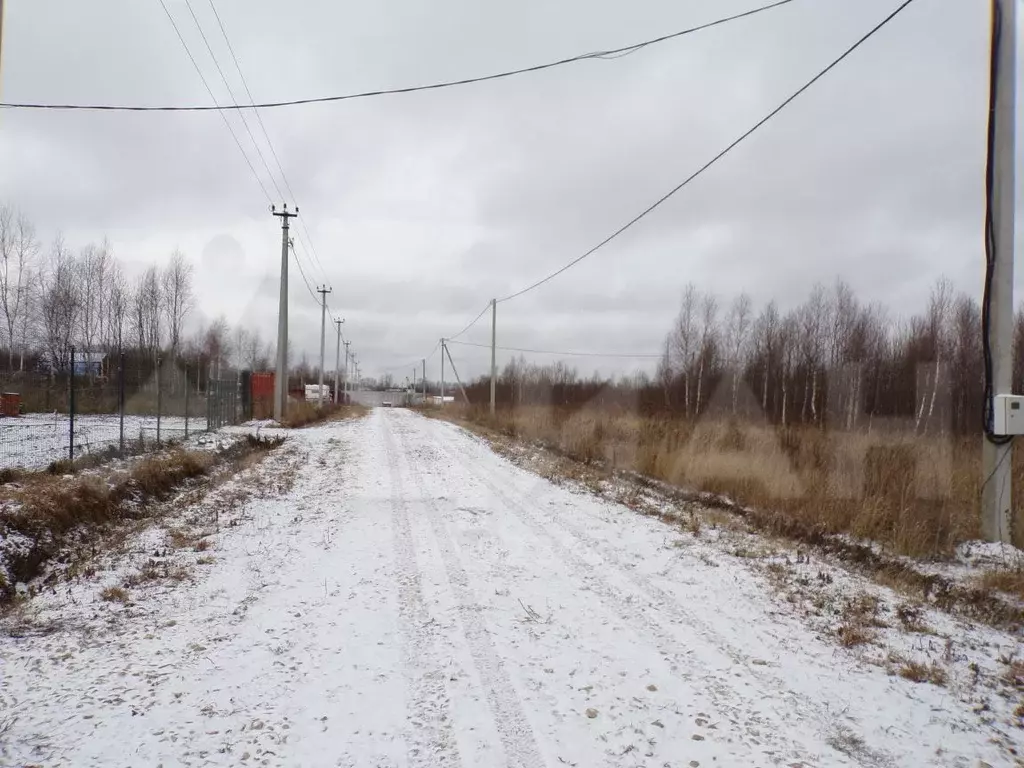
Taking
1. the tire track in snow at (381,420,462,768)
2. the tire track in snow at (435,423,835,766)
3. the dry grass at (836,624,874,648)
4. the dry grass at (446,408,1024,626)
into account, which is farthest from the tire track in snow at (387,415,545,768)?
the dry grass at (446,408,1024,626)

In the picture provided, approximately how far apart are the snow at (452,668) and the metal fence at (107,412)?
7.14 m

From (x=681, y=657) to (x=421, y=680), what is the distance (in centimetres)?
177

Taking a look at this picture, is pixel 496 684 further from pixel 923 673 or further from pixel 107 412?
pixel 107 412

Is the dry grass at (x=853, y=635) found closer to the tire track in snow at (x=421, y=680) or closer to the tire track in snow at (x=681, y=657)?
the tire track in snow at (x=681, y=657)

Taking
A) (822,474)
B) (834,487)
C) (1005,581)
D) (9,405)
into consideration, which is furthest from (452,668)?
(9,405)

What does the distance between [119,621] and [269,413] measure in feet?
94.5

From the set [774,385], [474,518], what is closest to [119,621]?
[474,518]

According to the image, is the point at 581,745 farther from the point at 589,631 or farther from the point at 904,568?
the point at 904,568

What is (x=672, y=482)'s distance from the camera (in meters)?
11.9

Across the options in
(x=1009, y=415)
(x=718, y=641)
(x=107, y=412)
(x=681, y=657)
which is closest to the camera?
(x=681, y=657)

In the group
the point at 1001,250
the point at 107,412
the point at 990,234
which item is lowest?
the point at 107,412

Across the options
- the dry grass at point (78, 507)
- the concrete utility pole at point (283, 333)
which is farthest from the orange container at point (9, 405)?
the dry grass at point (78, 507)

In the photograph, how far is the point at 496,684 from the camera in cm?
352

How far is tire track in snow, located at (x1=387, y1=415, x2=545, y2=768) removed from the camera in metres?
2.87
